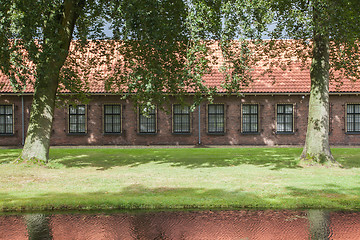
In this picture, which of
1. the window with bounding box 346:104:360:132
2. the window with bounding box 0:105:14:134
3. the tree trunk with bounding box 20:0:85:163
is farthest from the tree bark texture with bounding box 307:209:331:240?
the window with bounding box 0:105:14:134

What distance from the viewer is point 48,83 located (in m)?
13.8

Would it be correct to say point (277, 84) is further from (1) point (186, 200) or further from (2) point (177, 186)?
(1) point (186, 200)

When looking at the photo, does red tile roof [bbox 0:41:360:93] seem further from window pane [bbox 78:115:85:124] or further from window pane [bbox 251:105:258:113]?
window pane [bbox 78:115:85:124]

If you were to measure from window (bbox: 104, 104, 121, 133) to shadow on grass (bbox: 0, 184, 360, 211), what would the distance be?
16162mm

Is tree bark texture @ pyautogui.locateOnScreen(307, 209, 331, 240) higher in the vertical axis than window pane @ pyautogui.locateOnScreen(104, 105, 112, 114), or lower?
lower

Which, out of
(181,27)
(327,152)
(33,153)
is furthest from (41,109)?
(327,152)

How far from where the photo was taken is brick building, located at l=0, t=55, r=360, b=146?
78.9 feet

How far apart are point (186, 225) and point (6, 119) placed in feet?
71.7

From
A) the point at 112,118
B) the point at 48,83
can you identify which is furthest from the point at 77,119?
the point at 48,83

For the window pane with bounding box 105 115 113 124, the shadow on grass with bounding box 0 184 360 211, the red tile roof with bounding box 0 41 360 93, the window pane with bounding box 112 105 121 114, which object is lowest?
the shadow on grass with bounding box 0 184 360 211

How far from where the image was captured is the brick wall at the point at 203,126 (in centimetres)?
2403

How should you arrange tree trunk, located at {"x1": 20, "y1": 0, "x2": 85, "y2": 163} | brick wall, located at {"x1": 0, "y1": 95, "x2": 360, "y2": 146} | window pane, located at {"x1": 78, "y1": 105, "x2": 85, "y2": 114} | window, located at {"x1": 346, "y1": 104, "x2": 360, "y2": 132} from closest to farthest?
tree trunk, located at {"x1": 20, "y1": 0, "x2": 85, "y2": 163} < brick wall, located at {"x1": 0, "y1": 95, "x2": 360, "y2": 146} < window, located at {"x1": 346, "y1": 104, "x2": 360, "y2": 132} < window pane, located at {"x1": 78, "y1": 105, "x2": 85, "y2": 114}

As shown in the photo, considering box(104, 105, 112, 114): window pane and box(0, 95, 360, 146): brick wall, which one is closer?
box(0, 95, 360, 146): brick wall

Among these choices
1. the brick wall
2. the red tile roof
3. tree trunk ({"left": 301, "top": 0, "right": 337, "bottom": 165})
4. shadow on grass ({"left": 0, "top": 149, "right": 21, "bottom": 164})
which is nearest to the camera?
tree trunk ({"left": 301, "top": 0, "right": 337, "bottom": 165})
